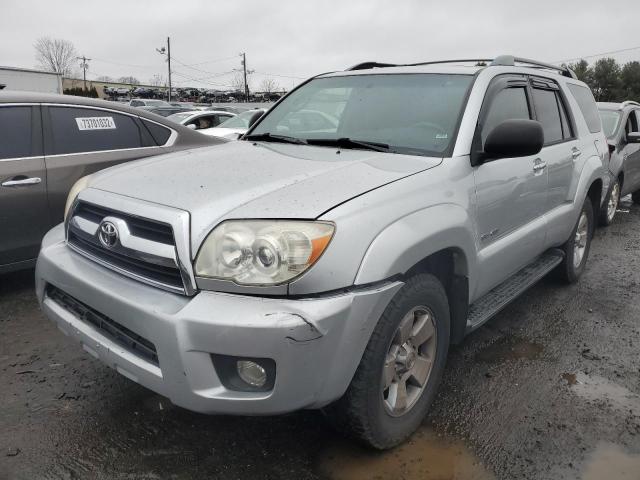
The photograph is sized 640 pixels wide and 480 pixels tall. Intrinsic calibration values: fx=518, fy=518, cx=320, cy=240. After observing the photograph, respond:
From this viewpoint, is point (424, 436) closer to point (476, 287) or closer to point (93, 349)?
point (476, 287)

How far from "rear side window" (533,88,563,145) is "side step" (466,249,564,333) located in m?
0.89

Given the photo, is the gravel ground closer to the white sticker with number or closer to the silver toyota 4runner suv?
the silver toyota 4runner suv

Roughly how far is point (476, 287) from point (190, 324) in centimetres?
157

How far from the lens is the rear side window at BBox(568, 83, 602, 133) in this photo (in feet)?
14.9

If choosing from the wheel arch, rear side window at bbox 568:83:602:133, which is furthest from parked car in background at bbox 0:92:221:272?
rear side window at bbox 568:83:602:133

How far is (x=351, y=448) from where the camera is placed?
2344 millimetres

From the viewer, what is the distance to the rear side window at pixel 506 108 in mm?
2984

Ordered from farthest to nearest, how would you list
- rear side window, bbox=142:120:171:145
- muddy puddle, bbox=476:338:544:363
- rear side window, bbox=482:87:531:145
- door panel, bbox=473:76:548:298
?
rear side window, bbox=142:120:171:145 → muddy puddle, bbox=476:338:544:363 → rear side window, bbox=482:87:531:145 → door panel, bbox=473:76:548:298

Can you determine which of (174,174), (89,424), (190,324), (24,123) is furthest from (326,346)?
(24,123)

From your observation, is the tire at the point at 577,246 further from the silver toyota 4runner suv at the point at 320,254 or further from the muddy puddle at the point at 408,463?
the muddy puddle at the point at 408,463

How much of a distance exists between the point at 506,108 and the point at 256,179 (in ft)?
6.02

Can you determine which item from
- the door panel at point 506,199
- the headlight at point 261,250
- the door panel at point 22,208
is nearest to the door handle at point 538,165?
the door panel at point 506,199

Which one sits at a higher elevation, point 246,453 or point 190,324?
point 190,324

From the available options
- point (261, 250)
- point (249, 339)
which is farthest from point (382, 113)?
point (249, 339)
